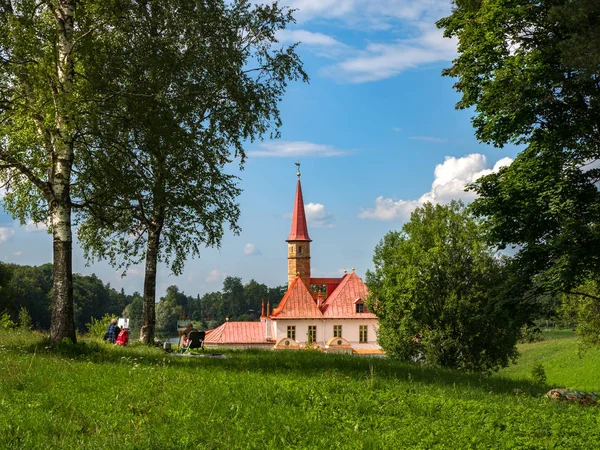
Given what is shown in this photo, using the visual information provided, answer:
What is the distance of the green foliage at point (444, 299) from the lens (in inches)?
1325

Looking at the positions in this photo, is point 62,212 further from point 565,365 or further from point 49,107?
point 565,365

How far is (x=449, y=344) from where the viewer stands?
109 feet

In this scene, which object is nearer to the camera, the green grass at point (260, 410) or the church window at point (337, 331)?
the green grass at point (260, 410)

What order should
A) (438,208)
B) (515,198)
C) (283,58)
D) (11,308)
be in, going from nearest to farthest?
(515,198), (283,58), (438,208), (11,308)

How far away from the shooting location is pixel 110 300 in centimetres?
12362

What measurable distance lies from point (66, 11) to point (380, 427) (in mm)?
13913

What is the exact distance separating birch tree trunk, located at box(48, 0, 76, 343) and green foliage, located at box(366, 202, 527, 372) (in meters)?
22.6

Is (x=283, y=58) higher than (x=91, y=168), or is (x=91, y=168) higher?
(x=283, y=58)

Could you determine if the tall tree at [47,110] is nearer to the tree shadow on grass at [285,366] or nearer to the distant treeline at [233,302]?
the tree shadow on grass at [285,366]

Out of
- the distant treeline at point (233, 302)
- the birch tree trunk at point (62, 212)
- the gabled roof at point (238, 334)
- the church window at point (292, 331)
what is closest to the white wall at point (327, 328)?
the church window at point (292, 331)

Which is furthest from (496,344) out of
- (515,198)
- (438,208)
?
(515,198)

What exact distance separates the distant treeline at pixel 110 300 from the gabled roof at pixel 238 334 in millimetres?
12210

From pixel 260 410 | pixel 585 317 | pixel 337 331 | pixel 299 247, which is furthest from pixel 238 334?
pixel 260 410

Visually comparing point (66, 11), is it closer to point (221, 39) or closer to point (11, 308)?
point (221, 39)
